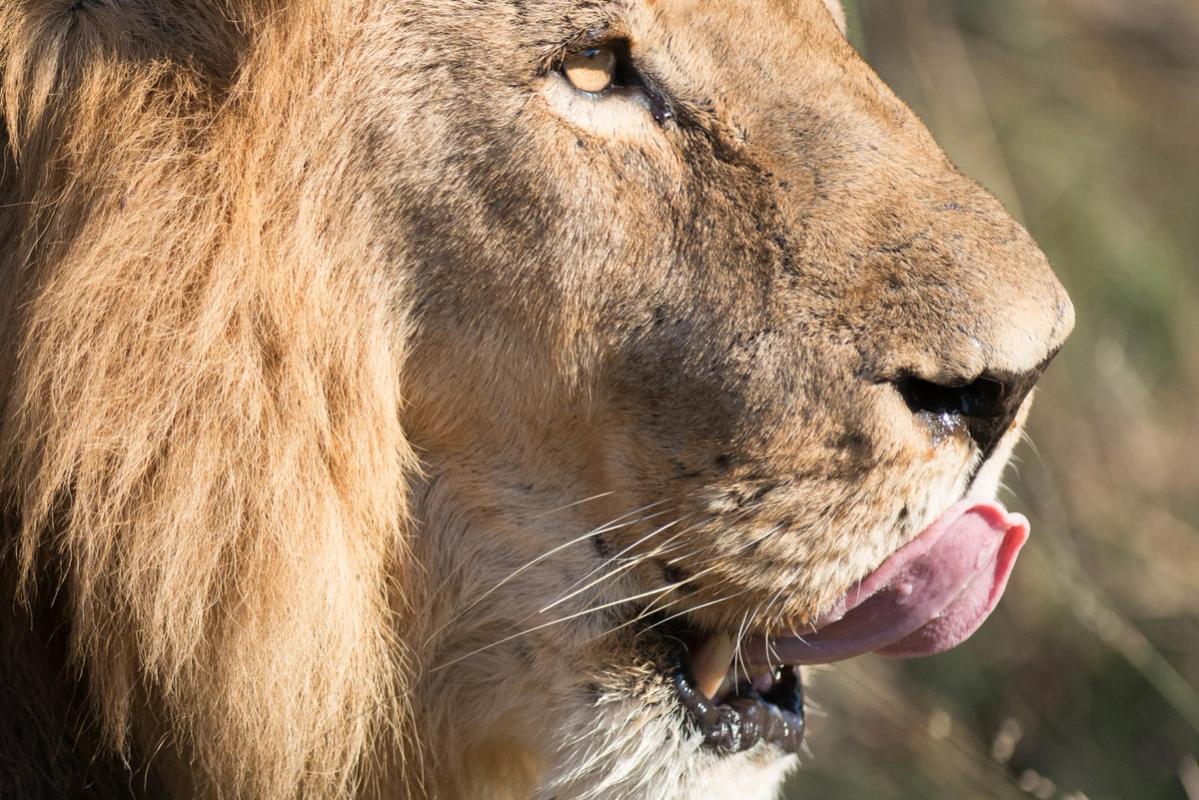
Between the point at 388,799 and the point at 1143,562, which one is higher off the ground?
the point at 388,799

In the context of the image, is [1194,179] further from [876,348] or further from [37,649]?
[37,649]

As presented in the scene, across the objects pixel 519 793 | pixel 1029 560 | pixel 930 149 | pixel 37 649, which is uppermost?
pixel 930 149

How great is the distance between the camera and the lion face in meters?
1.85

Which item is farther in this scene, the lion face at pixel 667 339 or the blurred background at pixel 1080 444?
the blurred background at pixel 1080 444

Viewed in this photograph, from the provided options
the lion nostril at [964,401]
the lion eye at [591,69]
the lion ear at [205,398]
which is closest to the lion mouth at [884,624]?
the lion nostril at [964,401]

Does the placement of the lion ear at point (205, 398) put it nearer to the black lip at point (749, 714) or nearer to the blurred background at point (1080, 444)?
the black lip at point (749, 714)

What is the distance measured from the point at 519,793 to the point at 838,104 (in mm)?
1165

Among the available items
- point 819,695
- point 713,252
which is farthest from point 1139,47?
point 713,252

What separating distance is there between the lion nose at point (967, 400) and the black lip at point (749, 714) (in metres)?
0.52

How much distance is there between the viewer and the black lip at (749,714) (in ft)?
6.65

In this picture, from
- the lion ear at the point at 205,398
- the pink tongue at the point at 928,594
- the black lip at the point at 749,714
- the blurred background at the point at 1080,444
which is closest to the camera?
the lion ear at the point at 205,398

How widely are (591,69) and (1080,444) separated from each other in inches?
138

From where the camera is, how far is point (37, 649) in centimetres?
194

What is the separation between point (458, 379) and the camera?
1.90 m
